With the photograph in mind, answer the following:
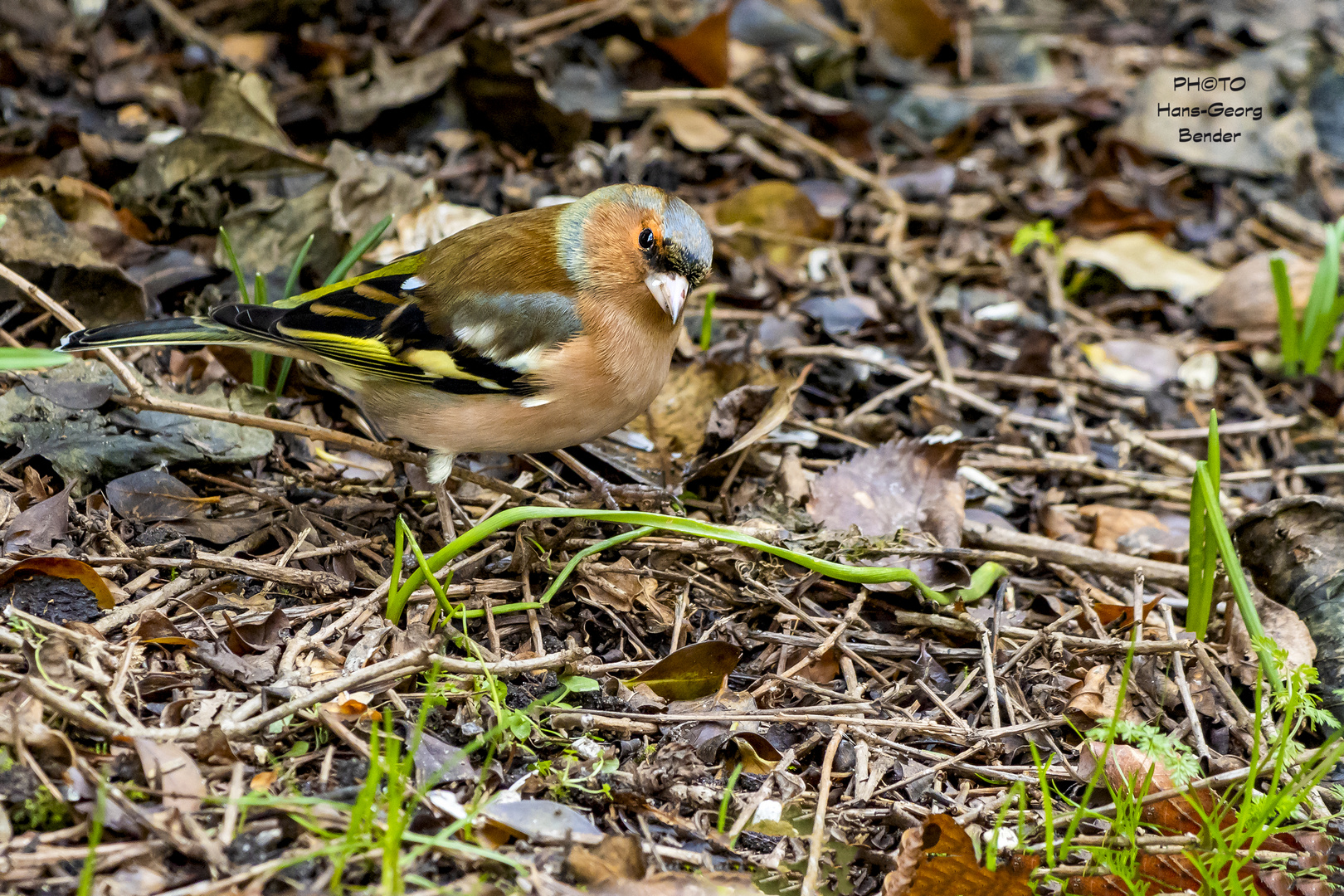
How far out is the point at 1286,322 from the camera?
5238mm

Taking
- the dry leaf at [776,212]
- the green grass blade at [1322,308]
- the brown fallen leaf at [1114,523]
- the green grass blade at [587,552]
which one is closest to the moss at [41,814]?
the green grass blade at [587,552]

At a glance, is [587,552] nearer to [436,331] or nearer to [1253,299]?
[436,331]

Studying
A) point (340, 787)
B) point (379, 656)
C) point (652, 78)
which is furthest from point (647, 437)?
point (652, 78)

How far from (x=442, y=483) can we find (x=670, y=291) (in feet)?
3.24

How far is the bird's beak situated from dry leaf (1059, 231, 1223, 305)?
2955mm

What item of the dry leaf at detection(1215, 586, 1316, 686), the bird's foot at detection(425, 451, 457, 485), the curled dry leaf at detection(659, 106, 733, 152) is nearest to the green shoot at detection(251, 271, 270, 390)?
the bird's foot at detection(425, 451, 457, 485)

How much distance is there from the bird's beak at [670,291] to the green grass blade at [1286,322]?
2.88m

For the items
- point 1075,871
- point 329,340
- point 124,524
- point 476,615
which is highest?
point 329,340

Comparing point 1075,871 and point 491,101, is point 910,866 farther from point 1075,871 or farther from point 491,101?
point 491,101

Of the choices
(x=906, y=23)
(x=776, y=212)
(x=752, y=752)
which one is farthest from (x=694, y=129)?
(x=752, y=752)

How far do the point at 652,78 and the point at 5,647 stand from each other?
182 inches

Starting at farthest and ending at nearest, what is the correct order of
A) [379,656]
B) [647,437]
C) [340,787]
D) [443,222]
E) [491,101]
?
[491,101] < [443,222] < [647,437] < [379,656] < [340,787]

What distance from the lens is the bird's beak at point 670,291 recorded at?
12.0 ft

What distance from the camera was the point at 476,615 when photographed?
3268 millimetres
